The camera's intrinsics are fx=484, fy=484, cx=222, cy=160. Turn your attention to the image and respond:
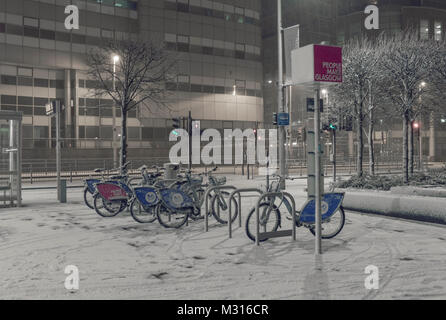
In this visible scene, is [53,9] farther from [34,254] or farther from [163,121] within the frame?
[34,254]

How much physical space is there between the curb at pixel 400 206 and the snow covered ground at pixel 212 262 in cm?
32

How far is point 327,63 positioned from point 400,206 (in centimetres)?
543

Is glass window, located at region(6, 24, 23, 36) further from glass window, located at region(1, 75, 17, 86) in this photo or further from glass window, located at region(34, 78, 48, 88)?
glass window, located at region(34, 78, 48, 88)

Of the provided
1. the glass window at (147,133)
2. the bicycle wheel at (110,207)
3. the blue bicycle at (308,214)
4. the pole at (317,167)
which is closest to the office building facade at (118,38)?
the glass window at (147,133)

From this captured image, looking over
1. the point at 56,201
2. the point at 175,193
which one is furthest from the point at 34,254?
the point at 56,201

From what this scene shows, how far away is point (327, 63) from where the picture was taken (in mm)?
6938

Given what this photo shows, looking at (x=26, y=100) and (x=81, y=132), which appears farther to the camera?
(x=81, y=132)

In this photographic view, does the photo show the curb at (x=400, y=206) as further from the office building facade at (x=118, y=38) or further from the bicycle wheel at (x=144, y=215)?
the office building facade at (x=118, y=38)

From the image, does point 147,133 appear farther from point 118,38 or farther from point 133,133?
point 118,38

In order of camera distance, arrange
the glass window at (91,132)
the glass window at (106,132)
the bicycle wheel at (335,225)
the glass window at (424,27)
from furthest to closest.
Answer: the glass window at (424,27) < the glass window at (106,132) < the glass window at (91,132) < the bicycle wheel at (335,225)

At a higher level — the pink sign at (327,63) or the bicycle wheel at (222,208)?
the pink sign at (327,63)

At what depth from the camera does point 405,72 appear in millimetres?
19969

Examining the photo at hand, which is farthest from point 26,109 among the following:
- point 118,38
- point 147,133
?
point 147,133

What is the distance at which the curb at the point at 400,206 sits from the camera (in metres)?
10.2
